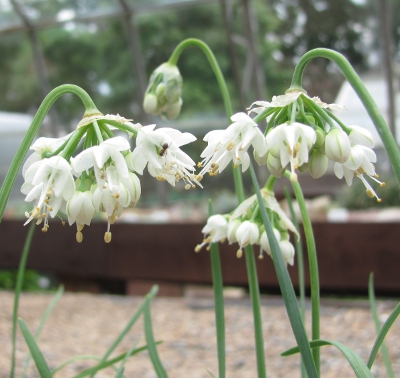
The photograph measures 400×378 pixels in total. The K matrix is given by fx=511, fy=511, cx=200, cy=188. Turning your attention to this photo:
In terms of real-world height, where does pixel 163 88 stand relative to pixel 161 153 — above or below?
above

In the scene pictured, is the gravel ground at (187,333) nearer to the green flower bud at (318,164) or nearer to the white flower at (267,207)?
the white flower at (267,207)

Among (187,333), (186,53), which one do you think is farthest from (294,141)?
(186,53)

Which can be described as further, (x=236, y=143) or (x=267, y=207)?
(x=267, y=207)

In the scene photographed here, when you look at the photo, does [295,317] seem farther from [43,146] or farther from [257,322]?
[43,146]

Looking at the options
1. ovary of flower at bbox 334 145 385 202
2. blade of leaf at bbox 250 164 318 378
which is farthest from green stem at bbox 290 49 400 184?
blade of leaf at bbox 250 164 318 378

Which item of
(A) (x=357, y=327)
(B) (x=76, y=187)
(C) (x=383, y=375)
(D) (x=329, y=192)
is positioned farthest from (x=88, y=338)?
(D) (x=329, y=192)

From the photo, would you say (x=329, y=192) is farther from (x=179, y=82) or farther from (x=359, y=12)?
(x=179, y=82)
